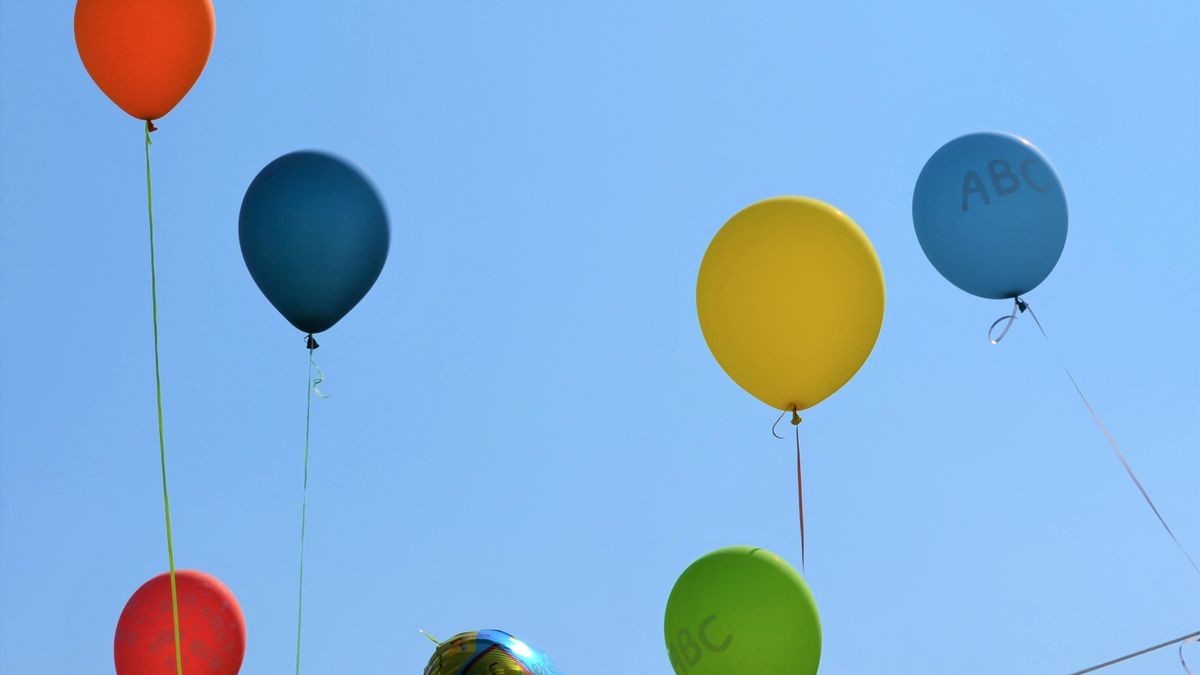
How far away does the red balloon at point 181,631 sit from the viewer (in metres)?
8.31

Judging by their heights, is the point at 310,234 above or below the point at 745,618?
above

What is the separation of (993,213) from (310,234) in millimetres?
3599

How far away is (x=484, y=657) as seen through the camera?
6.52 m

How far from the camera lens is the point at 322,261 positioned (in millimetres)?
8648

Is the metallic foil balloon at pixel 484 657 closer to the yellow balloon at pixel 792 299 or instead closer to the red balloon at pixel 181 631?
the yellow balloon at pixel 792 299

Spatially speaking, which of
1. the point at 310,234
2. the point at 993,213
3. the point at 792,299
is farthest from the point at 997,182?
the point at 310,234

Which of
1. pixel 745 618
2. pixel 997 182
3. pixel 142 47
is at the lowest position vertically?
pixel 745 618

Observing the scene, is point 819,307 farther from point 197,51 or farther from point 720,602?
point 197,51

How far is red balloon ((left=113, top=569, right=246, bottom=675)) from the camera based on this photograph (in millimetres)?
8312

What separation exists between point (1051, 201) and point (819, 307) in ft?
5.30

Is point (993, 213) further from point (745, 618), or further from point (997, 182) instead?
point (745, 618)

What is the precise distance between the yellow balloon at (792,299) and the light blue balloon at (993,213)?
71 cm

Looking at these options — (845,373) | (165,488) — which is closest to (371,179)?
(165,488)

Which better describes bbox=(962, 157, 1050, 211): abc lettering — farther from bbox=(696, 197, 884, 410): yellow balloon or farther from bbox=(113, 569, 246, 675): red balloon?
bbox=(113, 569, 246, 675): red balloon
